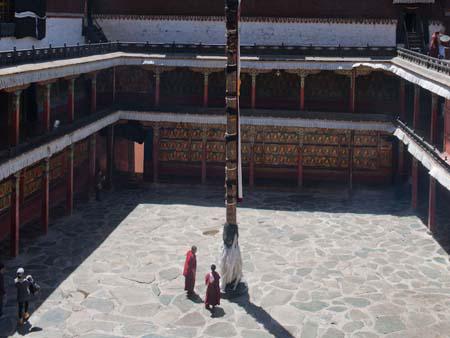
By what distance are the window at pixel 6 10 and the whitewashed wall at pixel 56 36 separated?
2.04 ft

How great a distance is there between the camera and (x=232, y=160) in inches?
635

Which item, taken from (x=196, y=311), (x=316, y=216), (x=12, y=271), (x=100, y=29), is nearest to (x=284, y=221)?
(x=316, y=216)

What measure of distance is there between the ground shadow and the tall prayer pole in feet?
1.16

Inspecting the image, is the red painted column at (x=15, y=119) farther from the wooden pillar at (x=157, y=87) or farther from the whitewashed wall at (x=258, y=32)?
the whitewashed wall at (x=258, y=32)

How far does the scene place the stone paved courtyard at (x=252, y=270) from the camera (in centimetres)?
1420

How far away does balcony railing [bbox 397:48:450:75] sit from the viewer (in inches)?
734

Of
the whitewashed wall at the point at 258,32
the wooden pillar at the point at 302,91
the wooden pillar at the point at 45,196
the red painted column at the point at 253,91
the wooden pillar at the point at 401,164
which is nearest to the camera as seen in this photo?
the wooden pillar at the point at 45,196

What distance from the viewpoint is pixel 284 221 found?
22.4 meters

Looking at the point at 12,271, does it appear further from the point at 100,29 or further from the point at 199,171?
the point at 100,29

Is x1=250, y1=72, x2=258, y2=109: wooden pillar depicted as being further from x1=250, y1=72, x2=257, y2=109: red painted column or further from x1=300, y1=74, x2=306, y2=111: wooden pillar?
x1=300, y1=74, x2=306, y2=111: wooden pillar

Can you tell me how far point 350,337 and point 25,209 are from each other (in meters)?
12.4

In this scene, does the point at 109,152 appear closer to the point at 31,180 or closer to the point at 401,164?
the point at 31,180

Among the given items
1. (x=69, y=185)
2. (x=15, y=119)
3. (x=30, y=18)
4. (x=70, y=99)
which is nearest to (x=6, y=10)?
(x=30, y=18)

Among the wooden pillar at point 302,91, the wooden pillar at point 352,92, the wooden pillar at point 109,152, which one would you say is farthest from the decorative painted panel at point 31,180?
the wooden pillar at point 352,92
